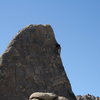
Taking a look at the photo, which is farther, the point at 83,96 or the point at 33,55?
the point at 83,96

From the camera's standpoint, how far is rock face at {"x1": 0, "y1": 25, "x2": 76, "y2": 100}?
44.2 metres

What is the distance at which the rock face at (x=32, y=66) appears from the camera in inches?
1741

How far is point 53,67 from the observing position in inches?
1871

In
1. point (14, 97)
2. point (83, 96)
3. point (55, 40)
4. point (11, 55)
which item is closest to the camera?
point (14, 97)

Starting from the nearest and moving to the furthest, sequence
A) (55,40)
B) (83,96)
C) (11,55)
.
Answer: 1. (11,55)
2. (55,40)
3. (83,96)

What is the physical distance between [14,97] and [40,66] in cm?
526

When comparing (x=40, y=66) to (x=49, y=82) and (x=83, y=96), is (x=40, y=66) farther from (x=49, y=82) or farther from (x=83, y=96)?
(x=83, y=96)

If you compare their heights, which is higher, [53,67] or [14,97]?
[53,67]

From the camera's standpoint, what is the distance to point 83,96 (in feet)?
380

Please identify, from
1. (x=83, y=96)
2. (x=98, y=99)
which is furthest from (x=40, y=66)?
(x=98, y=99)

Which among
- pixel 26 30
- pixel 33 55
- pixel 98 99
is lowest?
pixel 98 99

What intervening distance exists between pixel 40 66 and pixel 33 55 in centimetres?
148

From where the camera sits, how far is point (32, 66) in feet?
151

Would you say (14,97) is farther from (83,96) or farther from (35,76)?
(83,96)
